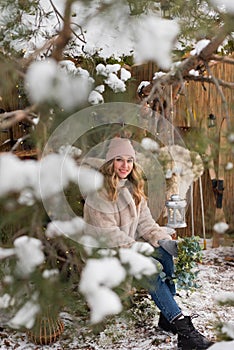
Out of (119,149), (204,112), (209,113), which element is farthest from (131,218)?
(209,113)

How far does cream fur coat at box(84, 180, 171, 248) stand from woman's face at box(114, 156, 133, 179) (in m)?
0.09

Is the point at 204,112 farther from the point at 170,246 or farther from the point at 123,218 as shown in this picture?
the point at 123,218

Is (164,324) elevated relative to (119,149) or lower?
lower

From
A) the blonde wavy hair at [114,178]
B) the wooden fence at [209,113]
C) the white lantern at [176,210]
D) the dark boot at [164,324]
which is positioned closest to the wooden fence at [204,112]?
the wooden fence at [209,113]

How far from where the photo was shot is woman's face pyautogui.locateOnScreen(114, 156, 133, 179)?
237 cm

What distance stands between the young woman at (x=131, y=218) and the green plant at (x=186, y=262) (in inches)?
2.3

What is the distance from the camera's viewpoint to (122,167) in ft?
7.88

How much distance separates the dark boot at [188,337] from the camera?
276 centimetres

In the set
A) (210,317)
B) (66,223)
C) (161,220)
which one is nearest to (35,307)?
(66,223)

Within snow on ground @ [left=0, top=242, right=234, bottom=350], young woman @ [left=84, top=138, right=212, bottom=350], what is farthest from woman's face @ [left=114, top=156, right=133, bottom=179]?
snow on ground @ [left=0, top=242, right=234, bottom=350]

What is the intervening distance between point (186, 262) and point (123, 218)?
557 mm

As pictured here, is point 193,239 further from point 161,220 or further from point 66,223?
point 66,223

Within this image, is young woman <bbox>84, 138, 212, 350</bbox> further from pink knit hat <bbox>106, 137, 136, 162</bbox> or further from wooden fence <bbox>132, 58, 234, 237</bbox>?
wooden fence <bbox>132, 58, 234, 237</bbox>

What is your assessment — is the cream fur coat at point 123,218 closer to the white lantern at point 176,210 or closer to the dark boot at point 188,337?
the white lantern at point 176,210
